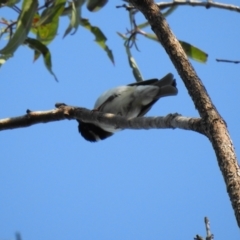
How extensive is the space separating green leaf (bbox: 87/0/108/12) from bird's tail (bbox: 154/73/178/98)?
582mm

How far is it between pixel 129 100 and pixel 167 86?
262 mm

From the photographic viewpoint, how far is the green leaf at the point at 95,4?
10.4ft

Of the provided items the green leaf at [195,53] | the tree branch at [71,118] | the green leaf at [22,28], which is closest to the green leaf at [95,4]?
the green leaf at [195,53]

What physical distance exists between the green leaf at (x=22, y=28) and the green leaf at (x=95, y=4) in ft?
2.07

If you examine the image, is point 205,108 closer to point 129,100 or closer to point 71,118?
point 71,118

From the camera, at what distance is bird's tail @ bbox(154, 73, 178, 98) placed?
328 cm

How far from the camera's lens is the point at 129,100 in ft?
11.2

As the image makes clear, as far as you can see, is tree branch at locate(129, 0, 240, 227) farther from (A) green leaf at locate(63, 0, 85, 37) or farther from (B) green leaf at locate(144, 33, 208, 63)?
(B) green leaf at locate(144, 33, 208, 63)

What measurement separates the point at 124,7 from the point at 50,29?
1.59ft

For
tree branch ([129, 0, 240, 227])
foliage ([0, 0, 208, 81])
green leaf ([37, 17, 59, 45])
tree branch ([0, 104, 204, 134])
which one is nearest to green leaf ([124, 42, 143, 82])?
foliage ([0, 0, 208, 81])

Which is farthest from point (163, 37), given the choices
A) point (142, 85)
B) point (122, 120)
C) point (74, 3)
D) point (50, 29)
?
point (142, 85)

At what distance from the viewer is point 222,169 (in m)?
1.51

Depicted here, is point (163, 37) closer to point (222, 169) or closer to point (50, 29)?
point (222, 169)

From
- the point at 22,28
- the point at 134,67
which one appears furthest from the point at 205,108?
the point at 134,67
